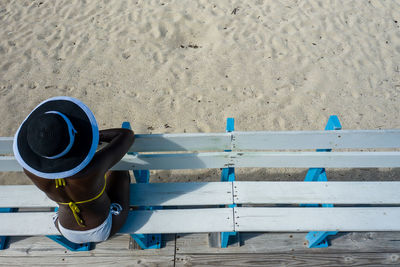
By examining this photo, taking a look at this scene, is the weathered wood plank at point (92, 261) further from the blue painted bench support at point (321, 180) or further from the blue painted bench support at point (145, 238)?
the blue painted bench support at point (321, 180)

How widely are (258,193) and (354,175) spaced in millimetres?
1725

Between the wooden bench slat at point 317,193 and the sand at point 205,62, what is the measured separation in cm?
113

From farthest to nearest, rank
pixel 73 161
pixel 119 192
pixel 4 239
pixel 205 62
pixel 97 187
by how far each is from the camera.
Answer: pixel 205 62, pixel 4 239, pixel 119 192, pixel 97 187, pixel 73 161

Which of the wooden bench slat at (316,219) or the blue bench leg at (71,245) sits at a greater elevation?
the wooden bench slat at (316,219)

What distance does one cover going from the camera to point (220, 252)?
2.64m

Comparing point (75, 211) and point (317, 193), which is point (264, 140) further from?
point (75, 211)

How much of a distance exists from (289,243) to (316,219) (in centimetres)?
51

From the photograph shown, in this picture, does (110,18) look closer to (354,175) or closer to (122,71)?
(122,71)

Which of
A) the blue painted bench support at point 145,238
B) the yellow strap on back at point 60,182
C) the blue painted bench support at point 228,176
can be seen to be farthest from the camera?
the blue painted bench support at point 145,238

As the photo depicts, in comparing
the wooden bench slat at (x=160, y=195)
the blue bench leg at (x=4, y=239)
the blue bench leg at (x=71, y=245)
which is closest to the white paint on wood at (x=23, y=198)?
the wooden bench slat at (x=160, y=195)

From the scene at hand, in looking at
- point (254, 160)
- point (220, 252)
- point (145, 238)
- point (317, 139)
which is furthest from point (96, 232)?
point (317, 139)

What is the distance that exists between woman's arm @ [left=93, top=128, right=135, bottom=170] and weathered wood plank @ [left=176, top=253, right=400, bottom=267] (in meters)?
1.22

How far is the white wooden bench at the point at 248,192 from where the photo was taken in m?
2.29

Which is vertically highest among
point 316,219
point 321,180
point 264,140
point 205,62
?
point 205,62
